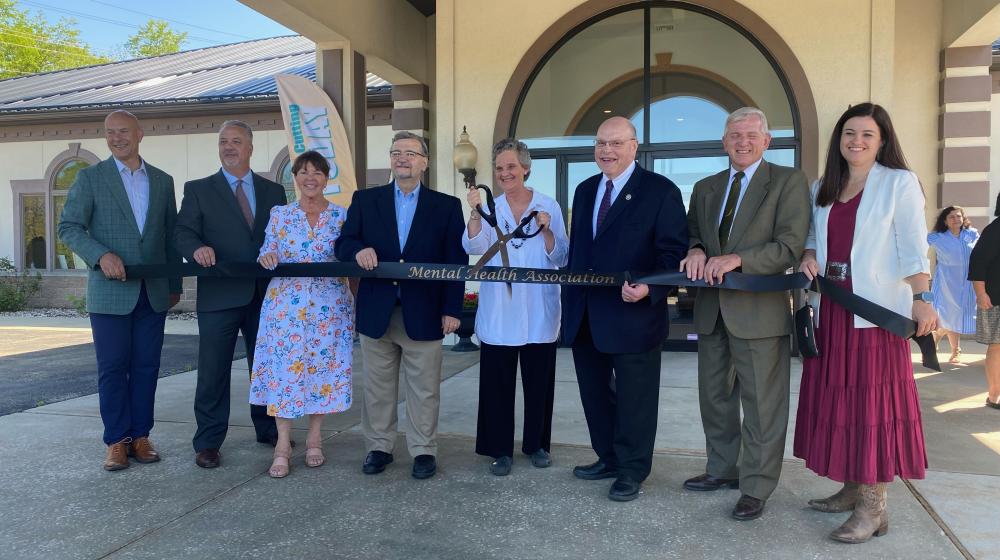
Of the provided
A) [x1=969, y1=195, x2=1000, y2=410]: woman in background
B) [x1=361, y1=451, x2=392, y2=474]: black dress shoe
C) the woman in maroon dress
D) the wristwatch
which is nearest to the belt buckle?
the woman in maroon dress

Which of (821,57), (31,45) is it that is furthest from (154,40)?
(821,57)

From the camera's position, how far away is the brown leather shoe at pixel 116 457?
12.0ft

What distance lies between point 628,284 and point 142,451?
2.87 metres

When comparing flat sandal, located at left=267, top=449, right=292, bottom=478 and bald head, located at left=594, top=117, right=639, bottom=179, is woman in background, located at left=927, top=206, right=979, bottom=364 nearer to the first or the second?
bald head, located at left=594, top=117, right=639, bottom=179

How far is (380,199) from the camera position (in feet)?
12.0

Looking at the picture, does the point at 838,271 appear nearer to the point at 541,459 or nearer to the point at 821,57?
the point at 541,459

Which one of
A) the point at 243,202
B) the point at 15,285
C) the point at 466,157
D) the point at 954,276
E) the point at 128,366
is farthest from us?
the point at 15,285

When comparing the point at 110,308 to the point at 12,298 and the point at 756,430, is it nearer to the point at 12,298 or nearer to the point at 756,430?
the point at 756,430

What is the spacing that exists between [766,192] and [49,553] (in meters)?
3.38

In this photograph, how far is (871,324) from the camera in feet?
9.14

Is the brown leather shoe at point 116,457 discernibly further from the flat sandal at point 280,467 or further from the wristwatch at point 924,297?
the wristwatch at point 924,297

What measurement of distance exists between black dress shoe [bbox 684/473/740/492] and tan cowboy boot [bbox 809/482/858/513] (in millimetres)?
388

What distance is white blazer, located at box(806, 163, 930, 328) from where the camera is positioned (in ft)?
8.92

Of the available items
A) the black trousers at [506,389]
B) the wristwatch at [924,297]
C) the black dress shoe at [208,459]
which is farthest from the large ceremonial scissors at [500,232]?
the black dress shoe at [208,459]
